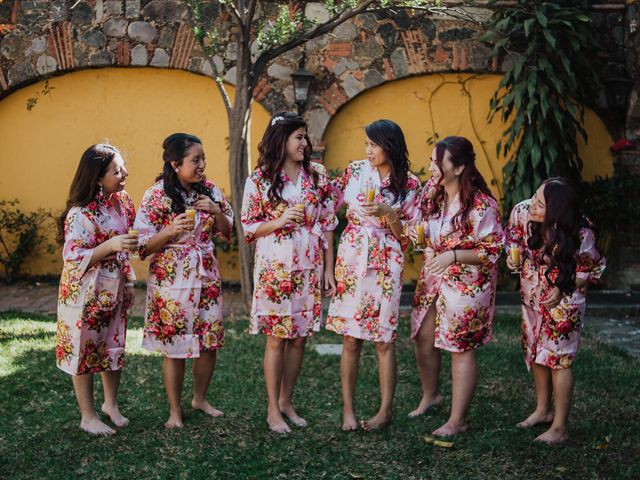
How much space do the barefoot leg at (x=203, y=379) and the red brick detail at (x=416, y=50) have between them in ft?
17.4

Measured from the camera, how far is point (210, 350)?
4.38 m

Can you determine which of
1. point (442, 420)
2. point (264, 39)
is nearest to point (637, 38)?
point (264, 39)

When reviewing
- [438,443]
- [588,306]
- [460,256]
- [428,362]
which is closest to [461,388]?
[438,443]

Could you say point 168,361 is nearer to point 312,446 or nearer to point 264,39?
point 312,446

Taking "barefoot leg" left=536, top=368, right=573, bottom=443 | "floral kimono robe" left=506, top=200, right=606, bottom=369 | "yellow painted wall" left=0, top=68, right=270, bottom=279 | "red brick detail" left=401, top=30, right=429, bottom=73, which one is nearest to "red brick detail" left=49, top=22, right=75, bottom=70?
"yellow painted wall" left=0, top=68, right=270, bottom=279

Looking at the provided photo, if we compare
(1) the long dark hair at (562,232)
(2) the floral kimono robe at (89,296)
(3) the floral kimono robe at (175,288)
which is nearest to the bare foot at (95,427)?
(2) the floral kimono robe at (89,296)

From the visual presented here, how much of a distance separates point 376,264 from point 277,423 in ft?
3.37

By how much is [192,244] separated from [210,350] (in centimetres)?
60

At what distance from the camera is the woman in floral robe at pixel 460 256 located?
4156mm

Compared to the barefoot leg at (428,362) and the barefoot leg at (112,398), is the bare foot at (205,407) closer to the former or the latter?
the barefoot leg at (112,398)

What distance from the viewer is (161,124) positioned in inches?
364

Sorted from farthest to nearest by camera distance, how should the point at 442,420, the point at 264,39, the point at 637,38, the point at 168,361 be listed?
the point at 637,38
the point at 264,39
the point at 442,420
the point at 168,361

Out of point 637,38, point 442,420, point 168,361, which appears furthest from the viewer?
point 637,38

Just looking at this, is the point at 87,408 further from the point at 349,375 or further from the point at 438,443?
the point at 438,443
